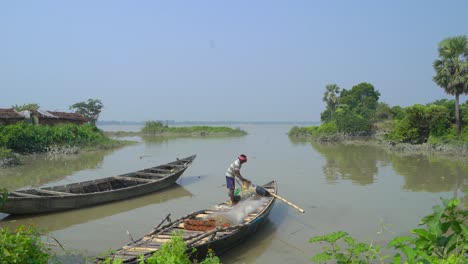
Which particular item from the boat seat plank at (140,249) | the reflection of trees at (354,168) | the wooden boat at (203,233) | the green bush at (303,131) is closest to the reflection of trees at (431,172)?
the reflection of trees at (354,168)

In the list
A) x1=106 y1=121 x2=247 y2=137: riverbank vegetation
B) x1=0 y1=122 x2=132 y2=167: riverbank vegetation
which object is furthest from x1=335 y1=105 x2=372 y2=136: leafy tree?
x1=0 y1=122 x2=132 y2=167: riverbank vegetation

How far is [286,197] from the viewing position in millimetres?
12586

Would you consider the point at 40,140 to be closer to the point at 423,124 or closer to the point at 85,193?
the point at 85,193

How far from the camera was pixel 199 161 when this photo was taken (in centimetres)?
2262

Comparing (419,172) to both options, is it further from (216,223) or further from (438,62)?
(216,223)

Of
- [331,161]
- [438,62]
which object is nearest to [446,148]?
[438,62]

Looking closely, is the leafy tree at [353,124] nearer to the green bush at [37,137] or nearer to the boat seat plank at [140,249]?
the green bush at [37,137]

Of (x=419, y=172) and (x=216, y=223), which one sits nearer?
(x=216, y=223)

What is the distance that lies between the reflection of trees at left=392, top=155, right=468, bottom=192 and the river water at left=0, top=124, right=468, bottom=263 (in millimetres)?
36

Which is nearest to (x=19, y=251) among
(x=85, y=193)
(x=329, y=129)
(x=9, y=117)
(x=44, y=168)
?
(x=85, y=193)

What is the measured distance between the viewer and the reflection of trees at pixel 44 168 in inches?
586

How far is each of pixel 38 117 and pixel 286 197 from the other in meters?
21.8

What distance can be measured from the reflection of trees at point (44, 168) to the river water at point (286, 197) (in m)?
0.04

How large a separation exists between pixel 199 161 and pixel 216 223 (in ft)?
50.4
